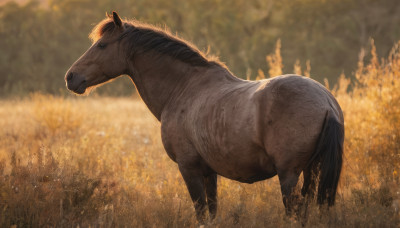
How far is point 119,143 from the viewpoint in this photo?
24.2 ft

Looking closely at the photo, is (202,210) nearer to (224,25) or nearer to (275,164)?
(275,164)

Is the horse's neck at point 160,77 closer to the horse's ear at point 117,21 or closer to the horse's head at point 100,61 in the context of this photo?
the horse's head at point 100,61

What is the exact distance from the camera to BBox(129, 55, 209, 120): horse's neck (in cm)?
411

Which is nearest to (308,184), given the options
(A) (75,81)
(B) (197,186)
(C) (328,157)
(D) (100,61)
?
(C) (328,157)

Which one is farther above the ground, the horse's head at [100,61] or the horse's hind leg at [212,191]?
the horse's head at [100,61]

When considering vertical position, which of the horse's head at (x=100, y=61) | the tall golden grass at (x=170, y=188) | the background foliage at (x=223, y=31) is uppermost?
the background foliage at (x=223, y=31)

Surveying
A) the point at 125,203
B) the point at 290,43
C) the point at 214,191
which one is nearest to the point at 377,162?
the point at 214,191

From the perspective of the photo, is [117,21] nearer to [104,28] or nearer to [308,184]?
[104,28]

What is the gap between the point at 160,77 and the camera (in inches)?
165

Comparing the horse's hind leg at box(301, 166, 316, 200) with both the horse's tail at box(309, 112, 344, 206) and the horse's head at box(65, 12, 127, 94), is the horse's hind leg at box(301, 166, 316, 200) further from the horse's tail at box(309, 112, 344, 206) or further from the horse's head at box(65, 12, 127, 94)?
the horse's head at box(65, 12, 127, 94)

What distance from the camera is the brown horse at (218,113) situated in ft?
9.40

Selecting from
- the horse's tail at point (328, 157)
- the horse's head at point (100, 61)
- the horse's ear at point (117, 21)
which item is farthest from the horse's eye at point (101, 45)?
the horse's tail at point (328, 157)

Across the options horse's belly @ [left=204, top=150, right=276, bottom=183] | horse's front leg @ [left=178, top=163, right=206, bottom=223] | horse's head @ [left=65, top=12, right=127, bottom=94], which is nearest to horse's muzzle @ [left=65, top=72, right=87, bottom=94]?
horse's head @ [left=65, top=12, right=127, bottom=94]

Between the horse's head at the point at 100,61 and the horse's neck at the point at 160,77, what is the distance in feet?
0.68
